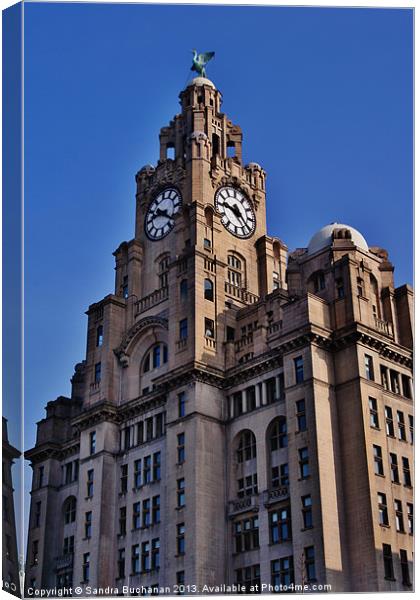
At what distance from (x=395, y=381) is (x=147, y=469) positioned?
2107 centimetres

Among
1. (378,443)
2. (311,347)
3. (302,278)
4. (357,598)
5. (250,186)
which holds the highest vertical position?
(250,186)

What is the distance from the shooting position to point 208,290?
78.8 meters

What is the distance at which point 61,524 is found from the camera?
86375mm

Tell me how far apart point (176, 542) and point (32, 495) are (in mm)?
24330

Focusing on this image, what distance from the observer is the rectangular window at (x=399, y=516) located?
63.1 meters

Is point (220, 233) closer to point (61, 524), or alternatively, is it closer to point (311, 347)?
point (311, 347)

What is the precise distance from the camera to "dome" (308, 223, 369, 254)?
77.3 m

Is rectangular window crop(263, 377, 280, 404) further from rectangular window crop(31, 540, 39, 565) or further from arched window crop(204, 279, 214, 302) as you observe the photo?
rectangular window crop(31, 540, 39, 565)

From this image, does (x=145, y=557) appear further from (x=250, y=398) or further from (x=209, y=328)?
(x=209, y=328)

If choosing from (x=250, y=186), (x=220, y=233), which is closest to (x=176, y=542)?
(x=220, y=233)

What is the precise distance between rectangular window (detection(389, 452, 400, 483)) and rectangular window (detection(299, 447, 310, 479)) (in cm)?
566

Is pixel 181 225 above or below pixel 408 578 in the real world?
above

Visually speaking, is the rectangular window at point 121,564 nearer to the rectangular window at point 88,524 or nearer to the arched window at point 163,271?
the rectangular window at point 88,524

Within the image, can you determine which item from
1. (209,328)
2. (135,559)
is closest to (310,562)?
(135,559)
